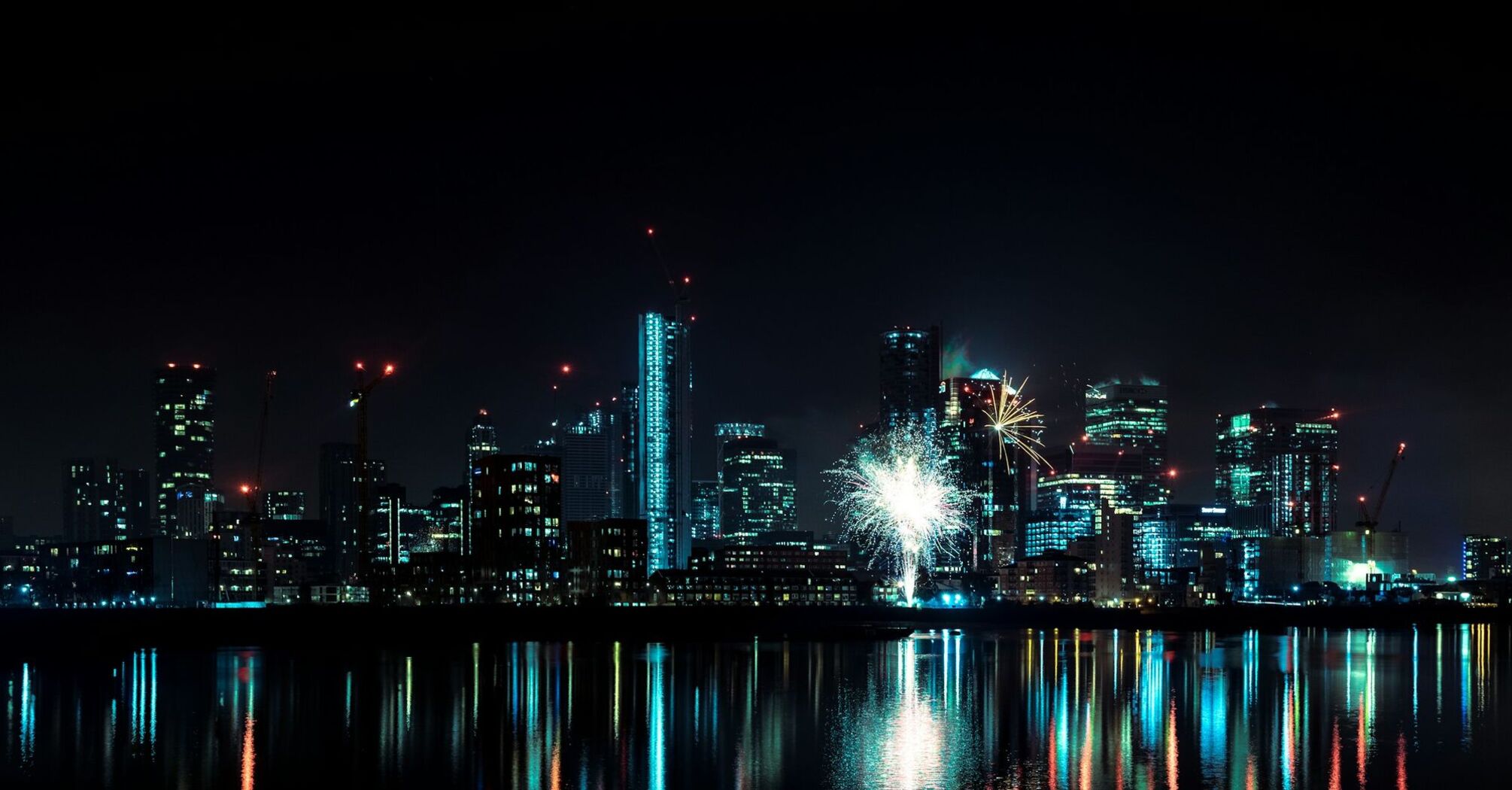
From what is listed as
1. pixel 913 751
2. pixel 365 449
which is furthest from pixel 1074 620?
pixel 913 751

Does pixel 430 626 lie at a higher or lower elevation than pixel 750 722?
lower

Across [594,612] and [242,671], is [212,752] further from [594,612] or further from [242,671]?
[594,612]

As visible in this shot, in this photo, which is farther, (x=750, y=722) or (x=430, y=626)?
(x=430, y=626)

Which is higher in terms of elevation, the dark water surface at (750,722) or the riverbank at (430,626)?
the dark water surface at (750,722)

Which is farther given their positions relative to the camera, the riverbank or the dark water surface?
the riverbank

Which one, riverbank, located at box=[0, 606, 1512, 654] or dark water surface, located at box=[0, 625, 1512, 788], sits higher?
dark water surface, located at box=[0, 625, 1512, 788]

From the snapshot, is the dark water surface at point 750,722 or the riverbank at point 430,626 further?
the riverbank at point 430,626
